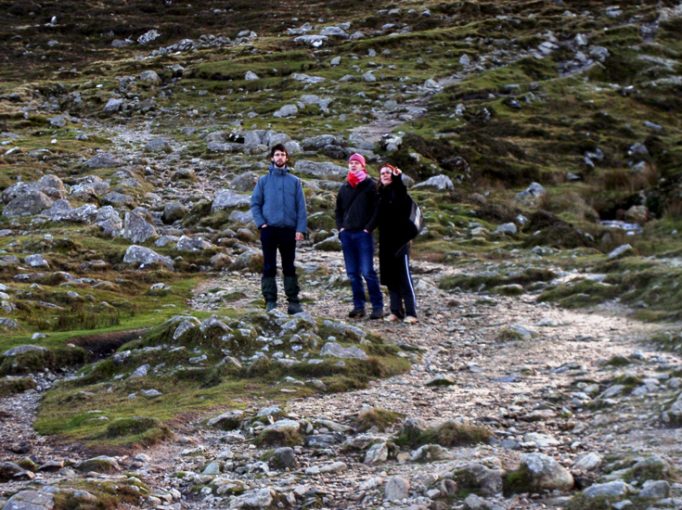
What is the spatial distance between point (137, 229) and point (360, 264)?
954 centimetres

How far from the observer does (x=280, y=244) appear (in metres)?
17.5

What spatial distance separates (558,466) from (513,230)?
1907cm

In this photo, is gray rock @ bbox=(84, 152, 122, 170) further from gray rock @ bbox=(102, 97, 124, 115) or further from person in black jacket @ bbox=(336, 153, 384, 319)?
person in black jacket @ bbox=(336, 153, 384, 319)

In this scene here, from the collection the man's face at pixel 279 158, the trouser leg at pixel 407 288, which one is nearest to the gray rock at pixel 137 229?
the man's face at pixel 279 158

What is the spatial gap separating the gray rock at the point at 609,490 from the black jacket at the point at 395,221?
9.53 metres

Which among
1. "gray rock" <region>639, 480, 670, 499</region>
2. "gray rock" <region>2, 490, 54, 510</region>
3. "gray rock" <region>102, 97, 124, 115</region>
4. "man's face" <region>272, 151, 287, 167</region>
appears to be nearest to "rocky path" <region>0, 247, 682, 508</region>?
"gray rock" <region>639, 480, 670, 499</region>

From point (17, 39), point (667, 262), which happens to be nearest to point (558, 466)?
point (667, 262)

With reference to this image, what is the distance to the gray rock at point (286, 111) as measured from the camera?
1723 inches

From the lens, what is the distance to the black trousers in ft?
57.0

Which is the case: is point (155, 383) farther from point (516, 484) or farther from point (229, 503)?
point (516, 484)

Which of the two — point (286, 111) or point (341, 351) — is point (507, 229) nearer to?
point (341, 351)

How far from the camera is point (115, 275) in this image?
2191 cm

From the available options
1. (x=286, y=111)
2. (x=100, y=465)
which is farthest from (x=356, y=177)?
(x=286, y=111)

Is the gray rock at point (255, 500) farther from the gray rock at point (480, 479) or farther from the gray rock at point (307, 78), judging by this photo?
the gray rock at point (307, 78)
